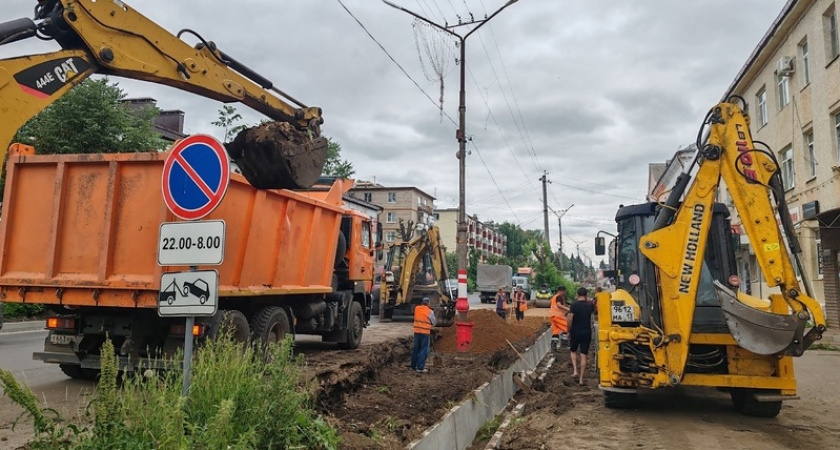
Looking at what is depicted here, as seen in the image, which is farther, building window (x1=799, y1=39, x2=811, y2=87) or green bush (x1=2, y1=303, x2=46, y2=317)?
green bush (x1=2, y1=303, x2=46, y2=317)

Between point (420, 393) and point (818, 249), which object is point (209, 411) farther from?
point (818, 249)

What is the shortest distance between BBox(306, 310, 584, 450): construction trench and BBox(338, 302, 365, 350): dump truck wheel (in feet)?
2.11

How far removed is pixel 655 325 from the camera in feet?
22.8

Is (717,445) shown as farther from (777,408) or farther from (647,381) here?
(777,408)

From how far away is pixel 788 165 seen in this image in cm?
2016

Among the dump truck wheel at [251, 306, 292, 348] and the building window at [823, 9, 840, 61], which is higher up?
the building window at [823, 9, 840, 61]

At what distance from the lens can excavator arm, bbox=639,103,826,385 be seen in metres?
5.99

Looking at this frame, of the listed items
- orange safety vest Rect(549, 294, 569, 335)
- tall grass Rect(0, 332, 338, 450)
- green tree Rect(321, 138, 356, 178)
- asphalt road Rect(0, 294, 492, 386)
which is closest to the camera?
tall grass Rect(0, 332, 338, 450)

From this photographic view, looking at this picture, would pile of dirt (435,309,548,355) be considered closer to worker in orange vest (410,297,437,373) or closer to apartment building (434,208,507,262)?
worker in orange vest (410,297,437,373)

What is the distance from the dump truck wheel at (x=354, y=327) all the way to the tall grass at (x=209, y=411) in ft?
23.7

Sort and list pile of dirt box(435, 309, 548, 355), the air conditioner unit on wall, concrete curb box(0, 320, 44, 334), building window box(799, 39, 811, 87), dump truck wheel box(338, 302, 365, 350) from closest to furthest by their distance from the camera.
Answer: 1. dump truck wheel box(338, 302, 365, 350)
2. pile of dirt box(435, 309, 548, 355)
3. concrete curb box(0, 320, 44, 334)
4. building window box(799, 39, 811, 87)
5. the air conditioner unit on wall

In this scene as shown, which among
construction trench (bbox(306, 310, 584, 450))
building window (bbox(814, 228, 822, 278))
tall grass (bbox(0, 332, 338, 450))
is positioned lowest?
construction trench (bbox(306, 310, 584, 450))

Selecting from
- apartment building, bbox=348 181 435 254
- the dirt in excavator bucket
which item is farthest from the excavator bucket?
apartment building, bbox=348 181 435 254

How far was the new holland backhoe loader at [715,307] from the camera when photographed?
605 centimetres
